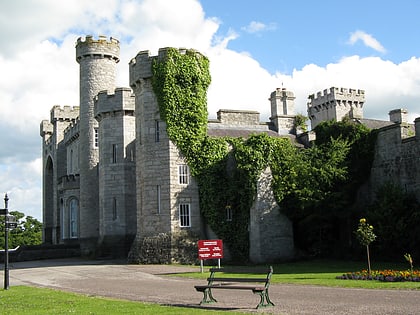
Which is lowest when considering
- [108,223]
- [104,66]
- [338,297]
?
[338,297]

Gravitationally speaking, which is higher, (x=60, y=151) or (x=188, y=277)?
(x=60, y=151)

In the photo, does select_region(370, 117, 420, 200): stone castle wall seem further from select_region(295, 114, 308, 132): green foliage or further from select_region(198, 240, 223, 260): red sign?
select_region(198, 240, 223, 260): red sign

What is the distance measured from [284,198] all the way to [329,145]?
424cm

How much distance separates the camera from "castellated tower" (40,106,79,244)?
55.6 meters

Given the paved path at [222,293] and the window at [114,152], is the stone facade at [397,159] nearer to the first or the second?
the paved path at [222,293]

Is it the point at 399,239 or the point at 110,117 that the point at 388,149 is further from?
the point at 110,117

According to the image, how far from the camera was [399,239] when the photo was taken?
28828 mm

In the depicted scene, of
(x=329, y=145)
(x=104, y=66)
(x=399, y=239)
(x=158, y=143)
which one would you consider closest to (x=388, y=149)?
(x=329, y=145)

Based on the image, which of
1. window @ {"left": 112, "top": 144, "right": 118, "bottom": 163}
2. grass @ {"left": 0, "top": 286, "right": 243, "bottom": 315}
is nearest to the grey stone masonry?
window @ {"left": 112, "top": 144, "right": 118, "bottom": 163}

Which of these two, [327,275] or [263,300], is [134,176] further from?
[263,300]

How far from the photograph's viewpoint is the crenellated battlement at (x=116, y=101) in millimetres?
39344

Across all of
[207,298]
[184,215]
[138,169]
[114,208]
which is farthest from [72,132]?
[207,298]

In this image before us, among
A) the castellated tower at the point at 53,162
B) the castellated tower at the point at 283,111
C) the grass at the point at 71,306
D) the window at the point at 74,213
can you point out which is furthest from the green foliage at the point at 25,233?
the grass at the point at 71,306

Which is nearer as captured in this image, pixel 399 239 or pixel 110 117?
pixel 399 239
